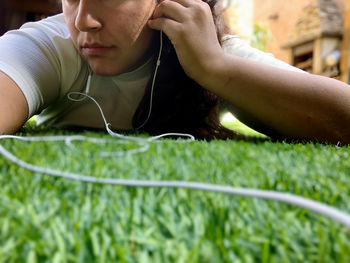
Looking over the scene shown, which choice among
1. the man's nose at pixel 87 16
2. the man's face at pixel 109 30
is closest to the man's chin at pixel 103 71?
the man's face at pixel 109 30

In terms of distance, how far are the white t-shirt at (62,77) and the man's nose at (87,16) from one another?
6.7 inches

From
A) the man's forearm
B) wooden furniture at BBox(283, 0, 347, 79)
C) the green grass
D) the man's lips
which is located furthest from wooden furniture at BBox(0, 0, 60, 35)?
wooden furniture at BBox(283, 0, 347, 79)

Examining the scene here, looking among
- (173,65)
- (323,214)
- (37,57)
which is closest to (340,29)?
(173,65)

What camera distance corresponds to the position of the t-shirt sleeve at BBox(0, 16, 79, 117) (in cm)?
88

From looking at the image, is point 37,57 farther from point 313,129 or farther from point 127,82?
point 313,129

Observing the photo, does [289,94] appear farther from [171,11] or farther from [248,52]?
[171,11]

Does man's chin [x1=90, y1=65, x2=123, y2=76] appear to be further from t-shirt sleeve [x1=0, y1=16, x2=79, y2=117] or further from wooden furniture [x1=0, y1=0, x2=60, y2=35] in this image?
wooden furniture [x1=0, y1=0, x2=60, y2=35]

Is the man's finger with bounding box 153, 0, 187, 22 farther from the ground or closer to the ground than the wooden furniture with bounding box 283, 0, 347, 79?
farther from the ground

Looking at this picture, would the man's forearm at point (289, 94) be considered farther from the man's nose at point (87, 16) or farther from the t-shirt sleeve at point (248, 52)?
the man's nose at point (87, 16)

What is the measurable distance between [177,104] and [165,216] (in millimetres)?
847

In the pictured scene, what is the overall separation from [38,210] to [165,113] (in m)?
0.84

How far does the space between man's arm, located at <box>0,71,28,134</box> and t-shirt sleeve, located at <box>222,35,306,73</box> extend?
692 millimetres

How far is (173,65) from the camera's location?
1.14 m

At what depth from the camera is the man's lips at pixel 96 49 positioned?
3.06 ft
